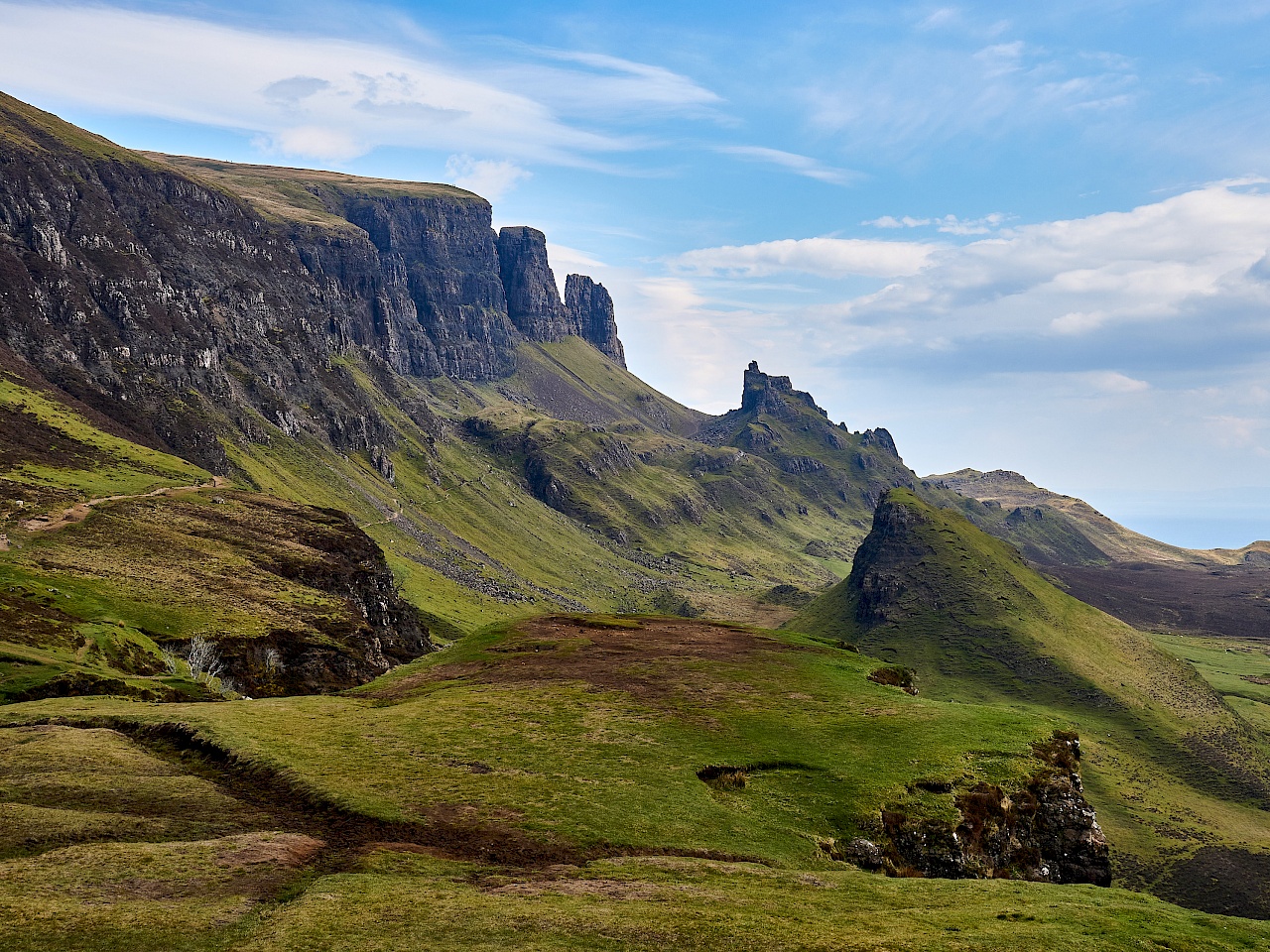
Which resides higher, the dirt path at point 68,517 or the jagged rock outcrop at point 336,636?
the dirt path at point 68,517

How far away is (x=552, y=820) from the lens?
48.8 m

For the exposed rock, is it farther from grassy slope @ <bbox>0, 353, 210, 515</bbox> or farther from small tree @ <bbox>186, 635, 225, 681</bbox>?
grassy slope @ <bbox>0, 353, 210, 515</bbox>

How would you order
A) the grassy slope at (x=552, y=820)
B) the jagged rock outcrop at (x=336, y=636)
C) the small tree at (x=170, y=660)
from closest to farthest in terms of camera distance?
the grassy slope at (x=552, y=820)
the small tree at (x=170, y=660)
the jagged rock outcrop at (x=336, y=636)

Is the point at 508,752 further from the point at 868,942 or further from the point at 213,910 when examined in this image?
the point at 868,942

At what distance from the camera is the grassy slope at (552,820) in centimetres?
3338

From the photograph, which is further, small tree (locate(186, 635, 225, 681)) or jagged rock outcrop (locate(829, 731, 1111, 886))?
small tree (locate(186, 635, 225, 681))

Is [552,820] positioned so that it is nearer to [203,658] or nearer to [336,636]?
[203,658]

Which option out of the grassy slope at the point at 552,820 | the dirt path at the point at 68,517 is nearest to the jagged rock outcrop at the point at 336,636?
the dirt path at the point at 68,517

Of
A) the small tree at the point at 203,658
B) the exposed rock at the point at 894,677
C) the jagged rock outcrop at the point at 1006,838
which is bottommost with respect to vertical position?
the small tree at the point at 203,658

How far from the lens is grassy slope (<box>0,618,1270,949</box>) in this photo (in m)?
33.4

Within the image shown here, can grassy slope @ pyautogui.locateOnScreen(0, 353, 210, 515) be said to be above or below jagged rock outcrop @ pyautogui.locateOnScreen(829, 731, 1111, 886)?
above

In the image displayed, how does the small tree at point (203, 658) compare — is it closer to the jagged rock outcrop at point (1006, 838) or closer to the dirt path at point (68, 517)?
the dirt path at point (68, 517)

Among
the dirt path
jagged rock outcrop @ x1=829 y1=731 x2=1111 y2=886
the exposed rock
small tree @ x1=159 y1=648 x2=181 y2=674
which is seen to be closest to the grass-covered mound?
small tree @ x1=159 y1=648 x2=181 y2=674

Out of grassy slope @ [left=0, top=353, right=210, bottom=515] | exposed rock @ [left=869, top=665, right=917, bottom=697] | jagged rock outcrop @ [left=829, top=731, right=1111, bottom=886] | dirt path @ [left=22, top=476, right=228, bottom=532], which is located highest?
grassy slope @ [left=0, top=353, right=210, bottom=515]
